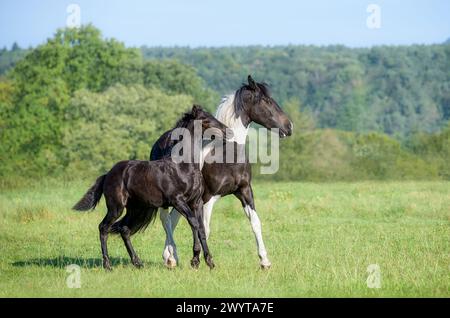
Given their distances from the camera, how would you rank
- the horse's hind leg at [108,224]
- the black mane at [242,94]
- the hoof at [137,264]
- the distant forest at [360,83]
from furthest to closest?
1. the distant forest at [360,83]
2. the black mane at [242,94]
3. the hoof at [137,264]
4. the horse's hind leg at [108,224]

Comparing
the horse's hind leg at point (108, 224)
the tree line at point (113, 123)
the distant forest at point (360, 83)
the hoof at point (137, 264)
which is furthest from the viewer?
the distant forest at point (360, 83)

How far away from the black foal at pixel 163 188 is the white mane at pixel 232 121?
0.33 meters

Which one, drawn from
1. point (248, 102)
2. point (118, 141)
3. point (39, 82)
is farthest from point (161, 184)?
point (39, 82)

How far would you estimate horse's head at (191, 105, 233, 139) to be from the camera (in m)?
10.1

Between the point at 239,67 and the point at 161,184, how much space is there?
96154 millimetres

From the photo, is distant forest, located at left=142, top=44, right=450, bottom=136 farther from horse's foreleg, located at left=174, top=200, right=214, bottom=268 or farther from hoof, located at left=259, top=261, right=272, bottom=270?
horse's foreleg, located at left=174, top=200, right=214, bottom=268

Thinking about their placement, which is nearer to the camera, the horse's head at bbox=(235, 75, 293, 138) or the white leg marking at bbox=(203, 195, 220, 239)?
the white leg marking at bbox=(203, 195, 220, 239)

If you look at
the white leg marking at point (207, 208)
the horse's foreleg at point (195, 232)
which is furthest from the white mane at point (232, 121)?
the horse's foreleg at point (195, 232)

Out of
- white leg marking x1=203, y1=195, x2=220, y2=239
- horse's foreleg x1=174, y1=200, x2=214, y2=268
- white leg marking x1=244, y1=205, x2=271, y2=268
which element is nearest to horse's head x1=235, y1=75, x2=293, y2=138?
white leg marking x1=203, y1=195, x2=220, y2=239

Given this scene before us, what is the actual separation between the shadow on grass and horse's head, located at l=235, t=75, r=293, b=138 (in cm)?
235

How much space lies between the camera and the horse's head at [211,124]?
1013cm

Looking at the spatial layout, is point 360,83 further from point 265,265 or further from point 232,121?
point 265,265

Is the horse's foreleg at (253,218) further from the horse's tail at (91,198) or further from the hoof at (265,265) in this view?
the horse's tail at (91,198)
